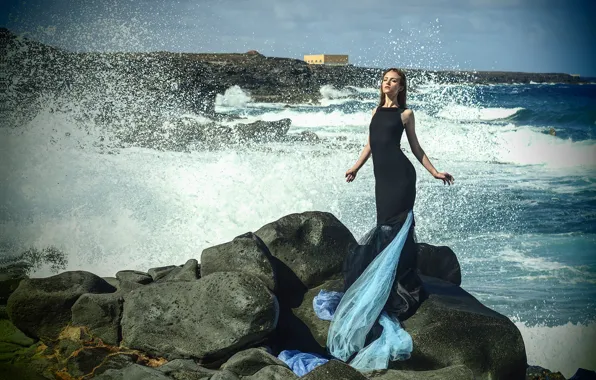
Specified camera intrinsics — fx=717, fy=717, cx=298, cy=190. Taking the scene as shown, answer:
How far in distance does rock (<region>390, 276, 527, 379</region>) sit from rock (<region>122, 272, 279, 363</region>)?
61 cm

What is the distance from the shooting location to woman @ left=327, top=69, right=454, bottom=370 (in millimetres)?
3129

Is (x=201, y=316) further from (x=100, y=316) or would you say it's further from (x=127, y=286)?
(x=127, y=286)

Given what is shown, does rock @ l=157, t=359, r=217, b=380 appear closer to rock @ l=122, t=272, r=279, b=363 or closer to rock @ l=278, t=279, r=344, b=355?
rock @ l=122, t=272, r=279, b=363

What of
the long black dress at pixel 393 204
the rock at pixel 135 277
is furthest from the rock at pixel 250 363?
the rock at pixel 135 277

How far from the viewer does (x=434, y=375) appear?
2.65 m

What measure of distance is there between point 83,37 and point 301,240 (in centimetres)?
491

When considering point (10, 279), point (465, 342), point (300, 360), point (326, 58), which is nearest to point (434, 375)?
point (465, 342)

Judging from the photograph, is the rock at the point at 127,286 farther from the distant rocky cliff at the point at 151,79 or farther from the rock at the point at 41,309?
the distant rocky cliff at the point at 151,79

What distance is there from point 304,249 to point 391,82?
3.25 feet

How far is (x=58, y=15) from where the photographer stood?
21.2 feet

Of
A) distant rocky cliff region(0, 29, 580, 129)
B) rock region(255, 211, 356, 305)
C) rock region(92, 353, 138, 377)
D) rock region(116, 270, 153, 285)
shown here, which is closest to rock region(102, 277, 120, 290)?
rock region(116, 270, 153, 285)

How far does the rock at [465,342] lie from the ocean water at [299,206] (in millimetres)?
1277

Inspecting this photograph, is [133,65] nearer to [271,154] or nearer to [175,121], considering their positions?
[175,121]

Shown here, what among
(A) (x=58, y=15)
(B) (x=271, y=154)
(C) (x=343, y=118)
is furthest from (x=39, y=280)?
(C) (x=343, y=118)
